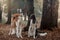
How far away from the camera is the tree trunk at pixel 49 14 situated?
1.53 meters

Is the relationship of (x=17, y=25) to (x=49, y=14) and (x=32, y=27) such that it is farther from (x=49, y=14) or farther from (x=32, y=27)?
(x=49, y=14)

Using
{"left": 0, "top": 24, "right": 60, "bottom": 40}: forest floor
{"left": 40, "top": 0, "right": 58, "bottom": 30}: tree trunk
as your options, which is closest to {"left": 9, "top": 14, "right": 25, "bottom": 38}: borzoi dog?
{"left": 0, "top": 24, "right": 60, "bottom": 40}: forest floor

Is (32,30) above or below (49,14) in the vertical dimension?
below

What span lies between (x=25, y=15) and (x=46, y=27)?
0.20m

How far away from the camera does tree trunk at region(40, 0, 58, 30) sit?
1528mm

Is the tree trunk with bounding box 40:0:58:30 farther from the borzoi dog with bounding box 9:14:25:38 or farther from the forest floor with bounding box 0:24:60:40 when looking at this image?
the borzoi dog with bounding box 9:14:25:38

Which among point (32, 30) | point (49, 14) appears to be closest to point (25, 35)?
point (32, 30)

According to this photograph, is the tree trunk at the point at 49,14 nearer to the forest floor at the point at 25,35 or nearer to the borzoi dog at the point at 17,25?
the forest floor at the point at 25,35

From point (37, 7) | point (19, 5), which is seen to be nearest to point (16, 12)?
point (19, 5)

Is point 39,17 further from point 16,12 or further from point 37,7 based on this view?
point 16,12

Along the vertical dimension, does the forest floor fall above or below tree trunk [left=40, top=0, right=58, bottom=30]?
below

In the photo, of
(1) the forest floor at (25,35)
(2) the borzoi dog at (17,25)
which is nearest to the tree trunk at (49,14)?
(1) the forest floor at (25,35)

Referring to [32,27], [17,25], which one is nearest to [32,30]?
[32,27]

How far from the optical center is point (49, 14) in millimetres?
1538
